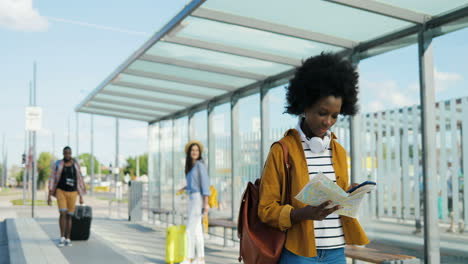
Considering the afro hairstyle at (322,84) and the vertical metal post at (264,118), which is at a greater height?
the vertical metal post at (264,118)

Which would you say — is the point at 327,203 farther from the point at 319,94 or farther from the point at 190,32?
the point at 190,32

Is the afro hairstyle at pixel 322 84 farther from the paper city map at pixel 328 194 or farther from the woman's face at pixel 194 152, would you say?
the woman's face at pixel 194 152

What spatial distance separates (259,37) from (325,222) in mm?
5294

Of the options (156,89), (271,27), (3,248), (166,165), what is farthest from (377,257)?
(166,165)

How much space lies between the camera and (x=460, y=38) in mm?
5809

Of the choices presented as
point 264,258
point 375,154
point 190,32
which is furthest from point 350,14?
point 264,258

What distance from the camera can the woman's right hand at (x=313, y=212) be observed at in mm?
2309

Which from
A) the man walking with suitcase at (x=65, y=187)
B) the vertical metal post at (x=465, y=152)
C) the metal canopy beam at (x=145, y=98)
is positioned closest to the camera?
the vertical metal post at (x=465, y=152)

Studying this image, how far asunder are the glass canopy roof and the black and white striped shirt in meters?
3.61

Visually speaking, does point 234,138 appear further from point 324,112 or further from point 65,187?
point 324,112

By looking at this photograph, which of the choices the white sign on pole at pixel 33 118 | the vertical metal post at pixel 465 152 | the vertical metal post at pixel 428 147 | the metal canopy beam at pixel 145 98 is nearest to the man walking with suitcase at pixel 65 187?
the metal canopy beam at pixel 145 98

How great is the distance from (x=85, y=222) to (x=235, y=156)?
320 cm

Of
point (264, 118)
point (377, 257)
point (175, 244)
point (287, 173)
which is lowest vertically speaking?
point (175, 244)

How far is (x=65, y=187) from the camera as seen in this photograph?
1000 cm
